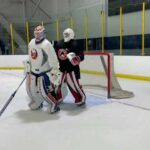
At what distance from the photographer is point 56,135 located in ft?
9.04

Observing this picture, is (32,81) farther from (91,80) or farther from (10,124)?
(91,80)

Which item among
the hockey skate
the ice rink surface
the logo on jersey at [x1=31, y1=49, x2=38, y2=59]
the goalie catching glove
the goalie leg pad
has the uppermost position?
the logo on jersey at [x1=31, y1=49, x2=38, y2=59]

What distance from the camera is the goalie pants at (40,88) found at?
3.53m

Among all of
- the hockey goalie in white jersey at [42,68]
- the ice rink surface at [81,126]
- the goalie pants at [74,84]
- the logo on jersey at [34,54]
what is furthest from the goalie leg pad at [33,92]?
the goalie pants at [74,84]

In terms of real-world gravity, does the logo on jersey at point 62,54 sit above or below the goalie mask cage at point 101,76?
above

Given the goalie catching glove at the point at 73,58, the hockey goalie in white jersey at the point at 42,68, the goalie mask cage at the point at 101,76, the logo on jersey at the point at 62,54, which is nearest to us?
the hockey goalie in white jersey at the point at 42,68

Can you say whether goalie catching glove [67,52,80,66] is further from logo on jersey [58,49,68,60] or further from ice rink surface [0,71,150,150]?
ice rink surface [0,71,150,150]

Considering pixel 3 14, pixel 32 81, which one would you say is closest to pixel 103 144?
pixel 32 81

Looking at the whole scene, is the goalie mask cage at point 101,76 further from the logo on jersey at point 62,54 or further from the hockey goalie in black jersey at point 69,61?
the logo on jersey at point 62,54

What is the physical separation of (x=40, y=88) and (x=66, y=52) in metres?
0.61

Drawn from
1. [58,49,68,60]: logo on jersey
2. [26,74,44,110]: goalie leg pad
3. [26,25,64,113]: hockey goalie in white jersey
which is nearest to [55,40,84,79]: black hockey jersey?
[58,49,68,60]: logo on jersey

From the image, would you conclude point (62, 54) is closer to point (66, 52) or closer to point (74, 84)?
point (66, 52)

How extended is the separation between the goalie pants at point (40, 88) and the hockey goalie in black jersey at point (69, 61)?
1.01 feet

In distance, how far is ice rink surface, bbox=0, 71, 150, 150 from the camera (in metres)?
2.51
